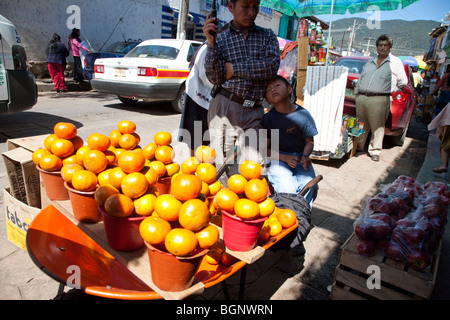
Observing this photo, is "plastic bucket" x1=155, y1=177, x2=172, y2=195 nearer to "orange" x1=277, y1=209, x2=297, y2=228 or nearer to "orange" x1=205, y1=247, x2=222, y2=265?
"orange" x1=205, y1=247, x2=222, y2=265

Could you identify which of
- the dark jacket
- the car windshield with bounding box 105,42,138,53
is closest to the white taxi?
the dark jacket

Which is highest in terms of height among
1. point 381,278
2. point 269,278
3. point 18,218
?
point 18,218

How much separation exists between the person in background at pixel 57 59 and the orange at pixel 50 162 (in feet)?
29.2

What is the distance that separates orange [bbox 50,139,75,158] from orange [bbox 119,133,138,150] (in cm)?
32

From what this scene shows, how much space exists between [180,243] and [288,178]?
1.69 m

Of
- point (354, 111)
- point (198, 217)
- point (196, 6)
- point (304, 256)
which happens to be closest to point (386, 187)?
point (304, 256)

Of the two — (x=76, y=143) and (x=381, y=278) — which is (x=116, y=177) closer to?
(x=76, y=143)

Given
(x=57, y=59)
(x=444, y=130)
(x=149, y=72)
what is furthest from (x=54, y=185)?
(x=57, y=59)

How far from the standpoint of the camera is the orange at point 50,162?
1.82 m

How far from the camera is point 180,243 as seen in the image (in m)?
1.23

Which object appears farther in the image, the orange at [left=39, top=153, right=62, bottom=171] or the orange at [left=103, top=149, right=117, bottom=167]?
the orange at [left=103, top=149, right=117, bottom=167]

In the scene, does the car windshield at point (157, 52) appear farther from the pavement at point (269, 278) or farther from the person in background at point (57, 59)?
the pavement at point (269, 278)

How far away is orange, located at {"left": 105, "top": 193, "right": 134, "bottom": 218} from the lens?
1.42 metres
